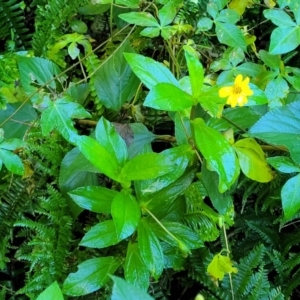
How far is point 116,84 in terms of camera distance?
52.1 inches

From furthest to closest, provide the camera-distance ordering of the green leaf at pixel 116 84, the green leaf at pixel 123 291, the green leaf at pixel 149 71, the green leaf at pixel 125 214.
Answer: the green leaf at pixel 116 84 → the green leaf at pixel 149 71 → the green leaf at pixel 125 214 → the green leaf at pixel 123 291

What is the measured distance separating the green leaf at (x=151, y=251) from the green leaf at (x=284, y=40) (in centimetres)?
56

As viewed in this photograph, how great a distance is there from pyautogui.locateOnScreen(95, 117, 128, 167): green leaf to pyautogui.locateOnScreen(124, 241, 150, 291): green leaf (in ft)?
0.66

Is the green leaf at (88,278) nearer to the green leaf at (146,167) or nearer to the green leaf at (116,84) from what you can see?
the green leaf at (146,167)

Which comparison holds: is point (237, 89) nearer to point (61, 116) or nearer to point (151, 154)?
point (151, 154)

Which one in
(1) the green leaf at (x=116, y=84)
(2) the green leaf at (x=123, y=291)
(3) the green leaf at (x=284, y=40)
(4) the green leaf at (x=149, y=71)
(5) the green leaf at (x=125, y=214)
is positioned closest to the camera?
(2) the green leaf at (x=123, y=291)

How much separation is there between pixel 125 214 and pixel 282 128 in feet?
1.37

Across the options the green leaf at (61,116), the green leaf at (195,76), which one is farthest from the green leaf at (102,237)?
the green leaf at (195,76)

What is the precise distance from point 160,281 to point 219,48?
2.44ft

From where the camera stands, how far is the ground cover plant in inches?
40.5

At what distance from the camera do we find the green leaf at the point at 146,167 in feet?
3.24

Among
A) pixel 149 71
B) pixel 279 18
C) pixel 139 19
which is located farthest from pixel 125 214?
pixel 279 18

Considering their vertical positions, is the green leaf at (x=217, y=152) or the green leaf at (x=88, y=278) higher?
the green leaf at (x=217, y=152)

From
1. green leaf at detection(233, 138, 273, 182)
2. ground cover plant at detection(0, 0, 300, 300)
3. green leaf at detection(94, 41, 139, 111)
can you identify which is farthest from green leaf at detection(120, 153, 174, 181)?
green leaf at detection(94, 41, 139, 111)
